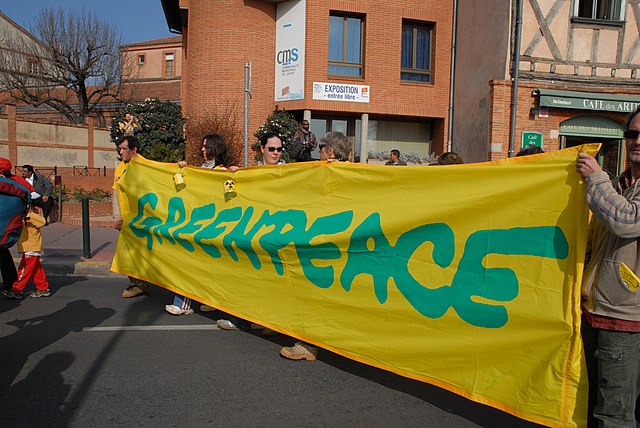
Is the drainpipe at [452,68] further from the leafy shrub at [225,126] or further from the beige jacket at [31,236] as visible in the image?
the beige jacket at [31,236]

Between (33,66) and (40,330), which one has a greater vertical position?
(33,66)

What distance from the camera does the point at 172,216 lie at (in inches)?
219

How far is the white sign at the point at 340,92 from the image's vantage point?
51.7 ft

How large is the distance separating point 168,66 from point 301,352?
49.6 meters

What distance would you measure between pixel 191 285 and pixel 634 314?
398cm

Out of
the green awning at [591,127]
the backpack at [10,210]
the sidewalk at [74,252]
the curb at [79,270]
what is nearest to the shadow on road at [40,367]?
the backpack at [10,210]

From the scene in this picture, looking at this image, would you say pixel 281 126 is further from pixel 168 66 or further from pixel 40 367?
pixel 168 66

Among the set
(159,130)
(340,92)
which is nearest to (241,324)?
(340,92)

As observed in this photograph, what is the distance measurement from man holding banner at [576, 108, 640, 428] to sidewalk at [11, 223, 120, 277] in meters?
7.18

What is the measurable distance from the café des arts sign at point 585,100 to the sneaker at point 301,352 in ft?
37.1

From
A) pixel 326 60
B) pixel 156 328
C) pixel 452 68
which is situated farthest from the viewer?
pixel 452 68

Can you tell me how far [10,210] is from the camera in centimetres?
477

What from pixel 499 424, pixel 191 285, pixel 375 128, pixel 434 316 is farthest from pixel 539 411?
pixel 375 128

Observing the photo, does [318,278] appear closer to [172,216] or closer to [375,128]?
[172,216]
